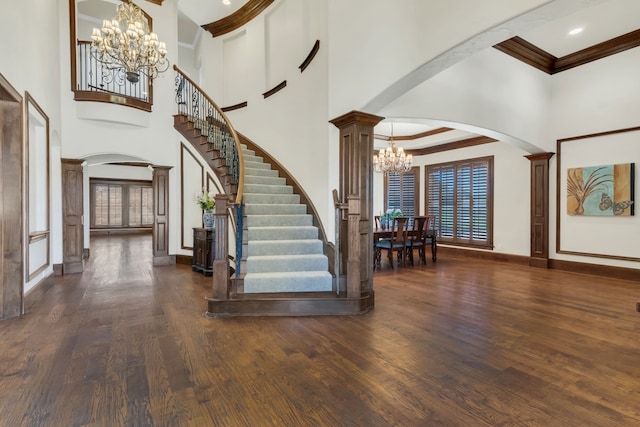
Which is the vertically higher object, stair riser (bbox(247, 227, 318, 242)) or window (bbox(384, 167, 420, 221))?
window (bbox(384, 167, 420, 221))

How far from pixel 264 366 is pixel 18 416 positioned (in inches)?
56.0

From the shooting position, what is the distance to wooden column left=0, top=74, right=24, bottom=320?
338 centimetres

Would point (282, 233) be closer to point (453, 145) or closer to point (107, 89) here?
point (107, 89)

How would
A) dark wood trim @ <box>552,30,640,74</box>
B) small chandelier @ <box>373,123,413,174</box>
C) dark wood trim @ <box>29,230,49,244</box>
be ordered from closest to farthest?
1. dark wood trim @ <box>29,230,49,244</box>
2. dark wood trim @ <box>552,30,640,74</box>
3. small chandelier @ <box>373,123,413,174</box>

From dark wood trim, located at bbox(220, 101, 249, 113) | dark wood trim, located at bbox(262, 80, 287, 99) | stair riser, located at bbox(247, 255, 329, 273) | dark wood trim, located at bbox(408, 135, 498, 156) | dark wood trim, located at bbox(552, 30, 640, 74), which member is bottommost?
stair riser, located at bbox(247, 255, 329, 273)

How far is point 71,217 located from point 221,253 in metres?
4.16

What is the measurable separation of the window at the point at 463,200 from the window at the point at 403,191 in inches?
16.5

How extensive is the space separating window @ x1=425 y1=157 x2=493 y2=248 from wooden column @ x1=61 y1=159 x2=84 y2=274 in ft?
27.6

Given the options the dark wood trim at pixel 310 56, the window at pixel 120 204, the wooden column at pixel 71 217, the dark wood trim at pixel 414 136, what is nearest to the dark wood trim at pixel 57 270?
the wooden column at pixel 71 217

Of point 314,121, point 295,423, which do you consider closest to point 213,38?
point 314,121

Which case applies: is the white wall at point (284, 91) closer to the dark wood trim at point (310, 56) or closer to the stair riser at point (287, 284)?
the dark wood trim at point (310, 56)

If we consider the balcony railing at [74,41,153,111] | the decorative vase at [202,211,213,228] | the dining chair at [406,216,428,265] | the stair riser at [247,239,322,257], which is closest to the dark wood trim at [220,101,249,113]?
the balcony railing at [74,41,153,111]

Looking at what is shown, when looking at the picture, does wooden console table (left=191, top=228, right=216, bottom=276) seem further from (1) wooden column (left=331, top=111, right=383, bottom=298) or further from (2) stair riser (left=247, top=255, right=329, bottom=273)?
(1) wooden column (left=331, top=111, right=383, bottom=298)

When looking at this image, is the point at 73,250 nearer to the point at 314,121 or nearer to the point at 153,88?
the point at 153,88
